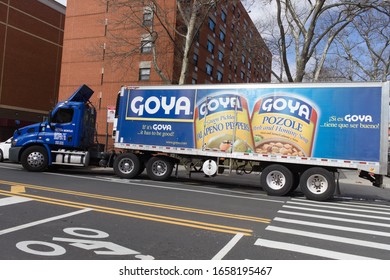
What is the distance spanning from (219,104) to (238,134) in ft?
4.09

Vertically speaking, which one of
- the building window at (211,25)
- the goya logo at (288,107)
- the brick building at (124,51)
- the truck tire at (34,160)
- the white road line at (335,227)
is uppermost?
the building window at (211,25)

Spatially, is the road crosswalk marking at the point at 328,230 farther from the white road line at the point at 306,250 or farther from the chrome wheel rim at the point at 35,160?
the chrome wheel rim at the point at 35,160

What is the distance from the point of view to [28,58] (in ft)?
141

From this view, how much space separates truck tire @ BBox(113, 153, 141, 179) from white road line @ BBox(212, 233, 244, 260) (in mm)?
8274

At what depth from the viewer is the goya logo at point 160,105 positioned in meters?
12.9

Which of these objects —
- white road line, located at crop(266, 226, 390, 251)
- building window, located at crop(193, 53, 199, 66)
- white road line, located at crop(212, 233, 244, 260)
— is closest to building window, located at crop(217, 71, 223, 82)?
building window, located at crop(193, 53, 199, 66)

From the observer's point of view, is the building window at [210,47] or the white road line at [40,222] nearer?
the white road line at [40,222]

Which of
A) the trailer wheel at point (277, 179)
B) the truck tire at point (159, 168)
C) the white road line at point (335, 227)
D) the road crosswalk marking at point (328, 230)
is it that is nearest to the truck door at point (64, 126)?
the truck tire at point (159, 168)

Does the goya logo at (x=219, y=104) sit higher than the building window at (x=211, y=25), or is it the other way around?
the building window at (x=211, y=25)

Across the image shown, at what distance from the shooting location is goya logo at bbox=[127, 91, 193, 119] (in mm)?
12939

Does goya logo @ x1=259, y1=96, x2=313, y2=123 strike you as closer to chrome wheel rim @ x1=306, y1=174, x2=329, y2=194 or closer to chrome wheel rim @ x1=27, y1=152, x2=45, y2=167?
chrome wheel rim @ x1=306, y1=174, x2=329, y2=194

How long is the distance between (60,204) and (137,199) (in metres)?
1.92
